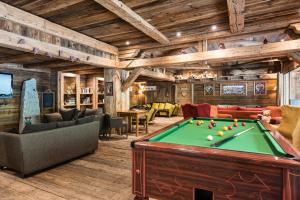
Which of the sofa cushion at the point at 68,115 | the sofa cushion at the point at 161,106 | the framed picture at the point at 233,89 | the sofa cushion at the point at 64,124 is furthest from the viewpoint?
the sofa cushion at the point at 161,106

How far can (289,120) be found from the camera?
3555 millimetres

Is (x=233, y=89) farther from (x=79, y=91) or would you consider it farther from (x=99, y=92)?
(x=79, y=91)

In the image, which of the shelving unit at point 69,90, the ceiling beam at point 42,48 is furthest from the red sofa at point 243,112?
the shelving unit at point 69,90

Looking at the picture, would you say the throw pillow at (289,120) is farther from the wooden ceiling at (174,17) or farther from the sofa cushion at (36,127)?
the sofa cushion at (36,127)

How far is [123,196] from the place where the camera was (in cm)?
244

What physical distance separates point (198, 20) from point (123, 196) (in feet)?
11.5

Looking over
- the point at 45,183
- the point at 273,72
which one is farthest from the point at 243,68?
the point at 45,183

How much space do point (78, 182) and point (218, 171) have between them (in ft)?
7.36

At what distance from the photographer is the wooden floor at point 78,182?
2.46 metres

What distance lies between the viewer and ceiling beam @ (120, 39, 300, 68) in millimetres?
4105

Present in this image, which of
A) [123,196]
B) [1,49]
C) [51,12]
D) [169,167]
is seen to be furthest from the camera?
[1,49]

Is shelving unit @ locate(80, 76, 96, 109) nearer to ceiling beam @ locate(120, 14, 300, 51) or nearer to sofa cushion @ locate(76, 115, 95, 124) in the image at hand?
sofa cushion @ locate(76, 115, 95, 124)

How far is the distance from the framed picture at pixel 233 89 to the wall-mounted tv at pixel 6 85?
10.3 meters

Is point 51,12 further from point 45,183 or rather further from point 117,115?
point 117,115
